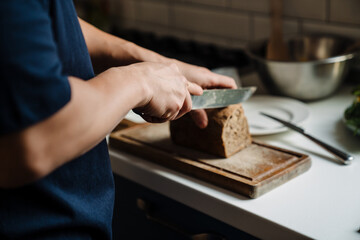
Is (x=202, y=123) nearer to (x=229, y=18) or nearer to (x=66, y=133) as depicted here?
(x=66, y=133)

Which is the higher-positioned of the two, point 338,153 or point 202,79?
point 202,79

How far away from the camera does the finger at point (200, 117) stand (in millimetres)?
979

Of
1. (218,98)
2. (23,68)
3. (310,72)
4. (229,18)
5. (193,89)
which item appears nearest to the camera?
(23,68)

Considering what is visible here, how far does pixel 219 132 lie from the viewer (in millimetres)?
980

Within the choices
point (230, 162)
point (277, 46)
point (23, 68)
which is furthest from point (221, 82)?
point (23, 68)

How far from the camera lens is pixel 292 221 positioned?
77cm

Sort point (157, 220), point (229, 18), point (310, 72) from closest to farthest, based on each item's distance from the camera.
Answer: point (157, 220) < point (310, 72) < point (229, 18)

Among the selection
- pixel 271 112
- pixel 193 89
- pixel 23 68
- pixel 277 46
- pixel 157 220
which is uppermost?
pixel 23 68

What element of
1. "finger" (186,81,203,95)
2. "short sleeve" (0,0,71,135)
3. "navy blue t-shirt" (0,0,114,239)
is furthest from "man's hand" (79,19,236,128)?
"short sleeve" (0,0,71,135)

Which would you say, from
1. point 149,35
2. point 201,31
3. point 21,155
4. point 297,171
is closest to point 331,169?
point 297,171

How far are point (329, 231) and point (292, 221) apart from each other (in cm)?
6

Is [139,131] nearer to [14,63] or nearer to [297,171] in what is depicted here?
[297,171]

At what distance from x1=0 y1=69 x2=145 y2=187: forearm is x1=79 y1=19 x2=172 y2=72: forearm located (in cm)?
31

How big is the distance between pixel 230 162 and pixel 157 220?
219mm
